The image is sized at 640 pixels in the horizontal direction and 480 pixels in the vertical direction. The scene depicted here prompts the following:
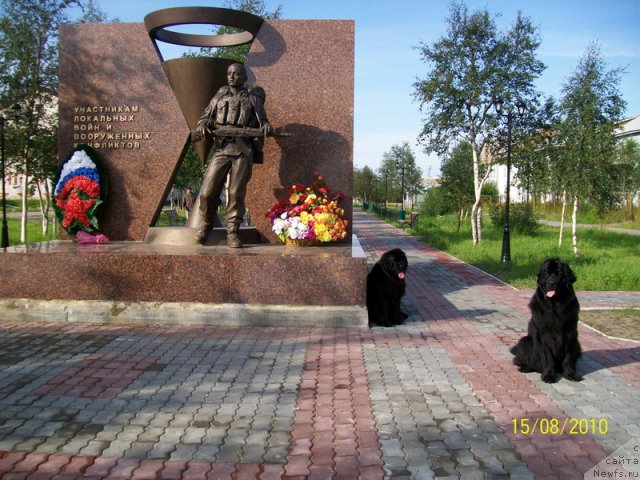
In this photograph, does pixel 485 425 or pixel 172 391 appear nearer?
pixel 485 425

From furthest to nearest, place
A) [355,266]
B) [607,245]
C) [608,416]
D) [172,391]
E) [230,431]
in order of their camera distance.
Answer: [607,245] < [355,266] < [172,391] < [608,416] < [230,431]

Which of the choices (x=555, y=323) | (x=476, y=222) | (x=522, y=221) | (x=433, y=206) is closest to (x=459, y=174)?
(x=522, y=221)

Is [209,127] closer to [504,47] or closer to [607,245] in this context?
[504,47]

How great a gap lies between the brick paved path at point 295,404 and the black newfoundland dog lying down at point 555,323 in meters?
0.17

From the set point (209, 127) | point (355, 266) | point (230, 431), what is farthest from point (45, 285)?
point (230, 431)

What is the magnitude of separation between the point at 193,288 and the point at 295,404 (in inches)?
115

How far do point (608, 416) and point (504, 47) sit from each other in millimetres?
15207

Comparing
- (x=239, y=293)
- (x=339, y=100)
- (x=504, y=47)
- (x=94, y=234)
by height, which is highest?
(x=504, y=47)

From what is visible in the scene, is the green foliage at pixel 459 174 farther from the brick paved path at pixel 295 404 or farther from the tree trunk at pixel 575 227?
the brick paved path at pixel 295 404

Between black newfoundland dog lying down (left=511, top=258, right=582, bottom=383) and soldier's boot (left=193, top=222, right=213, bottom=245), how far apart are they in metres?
4.53

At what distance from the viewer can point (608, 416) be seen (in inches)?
153

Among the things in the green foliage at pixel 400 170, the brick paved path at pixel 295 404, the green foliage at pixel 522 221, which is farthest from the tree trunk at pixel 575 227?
the green foliage at pixel 400 170

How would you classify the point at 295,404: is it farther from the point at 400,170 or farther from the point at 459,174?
the point at 400,170

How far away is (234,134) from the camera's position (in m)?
7.32
